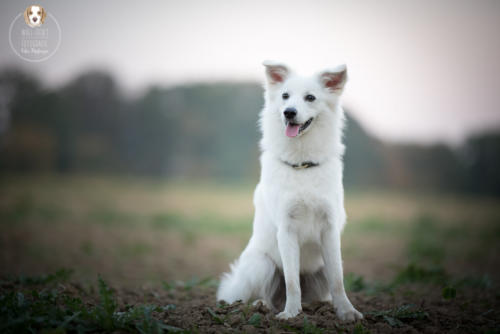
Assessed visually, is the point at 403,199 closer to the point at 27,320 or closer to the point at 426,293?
the point at 426,293

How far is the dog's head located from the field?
6.33 feet

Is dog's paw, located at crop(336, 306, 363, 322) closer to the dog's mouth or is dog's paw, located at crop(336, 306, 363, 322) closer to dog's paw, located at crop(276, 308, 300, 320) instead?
dog's paw, located at crop(276, 308, 300, 320)

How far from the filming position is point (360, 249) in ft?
32.9

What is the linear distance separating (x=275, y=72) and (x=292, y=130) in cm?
78

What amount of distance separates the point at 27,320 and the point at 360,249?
880cm

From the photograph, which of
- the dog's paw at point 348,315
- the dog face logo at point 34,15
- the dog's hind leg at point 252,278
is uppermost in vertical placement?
the dog face logo at point 34,15

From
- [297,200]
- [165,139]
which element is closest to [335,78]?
[297,200]

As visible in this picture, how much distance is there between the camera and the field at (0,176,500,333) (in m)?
3.29

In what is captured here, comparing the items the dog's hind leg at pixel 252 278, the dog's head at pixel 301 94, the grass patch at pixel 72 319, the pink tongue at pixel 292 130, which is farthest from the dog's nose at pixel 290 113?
the grass patch at pixel 72 319

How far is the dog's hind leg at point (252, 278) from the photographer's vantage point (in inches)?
153

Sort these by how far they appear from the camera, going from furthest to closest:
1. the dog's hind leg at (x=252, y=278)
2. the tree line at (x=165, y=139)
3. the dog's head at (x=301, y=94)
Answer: the tree line at (x=165, y=139)
the dog's hind leg at (x=252, y=278)
the dog's head at (x=301, y=94)

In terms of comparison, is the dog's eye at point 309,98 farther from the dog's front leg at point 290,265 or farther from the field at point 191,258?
the field at point 191,258

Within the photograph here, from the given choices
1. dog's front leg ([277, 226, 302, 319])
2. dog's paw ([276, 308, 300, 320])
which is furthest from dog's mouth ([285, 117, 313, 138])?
dog's paw ([276, 308, 300, 320])

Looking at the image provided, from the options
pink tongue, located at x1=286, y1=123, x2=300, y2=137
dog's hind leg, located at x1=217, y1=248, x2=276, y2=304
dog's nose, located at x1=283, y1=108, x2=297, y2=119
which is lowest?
dog's hind leg, located at x1=217, y1=248, x2=276, y2=304
